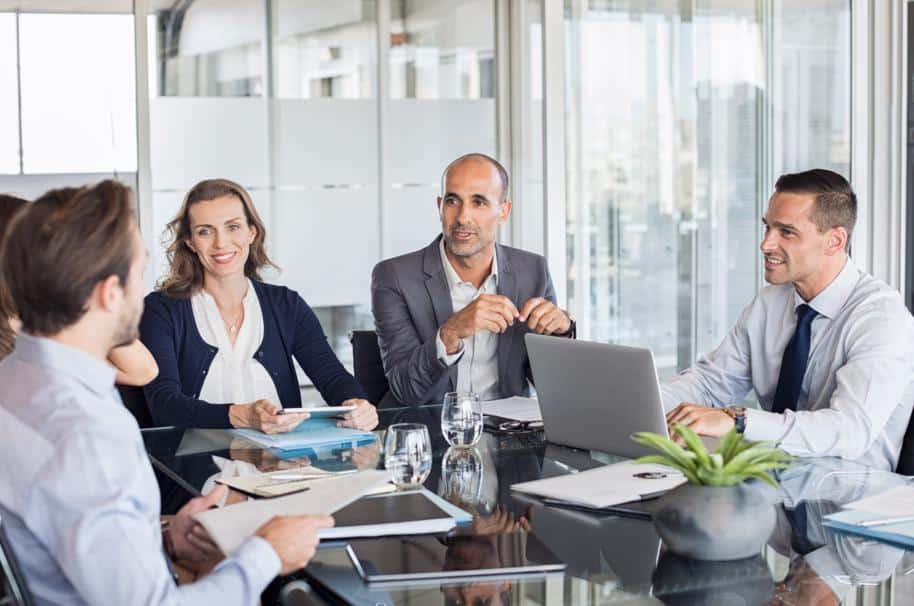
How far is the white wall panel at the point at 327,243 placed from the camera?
225 inches

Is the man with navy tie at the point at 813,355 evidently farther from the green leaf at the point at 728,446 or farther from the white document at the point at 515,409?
the green leaf at the point at 728,446

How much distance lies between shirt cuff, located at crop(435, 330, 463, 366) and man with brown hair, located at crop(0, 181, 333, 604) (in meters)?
1.74

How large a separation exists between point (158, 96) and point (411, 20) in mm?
1333

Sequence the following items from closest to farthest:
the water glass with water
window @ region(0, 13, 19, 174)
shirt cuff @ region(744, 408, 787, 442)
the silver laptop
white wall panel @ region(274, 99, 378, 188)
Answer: the silver laptop
the water glass with water
shirt cuff @ region(744, 408, 787, 442)
window @ region(0, 13, 19, 174)
white wall panel @ region(274, 99, 378, 188)

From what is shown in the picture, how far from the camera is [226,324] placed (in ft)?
11.4

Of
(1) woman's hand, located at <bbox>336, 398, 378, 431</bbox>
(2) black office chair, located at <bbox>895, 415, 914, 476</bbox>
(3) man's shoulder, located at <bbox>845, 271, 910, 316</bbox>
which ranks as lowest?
(2) black office chair, located at <bbox>895, 415, 914, 476</bbox>

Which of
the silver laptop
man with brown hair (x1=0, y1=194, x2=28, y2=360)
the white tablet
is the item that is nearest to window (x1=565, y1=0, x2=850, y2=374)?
the white tablet

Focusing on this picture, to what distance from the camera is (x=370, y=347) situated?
3.73 metres

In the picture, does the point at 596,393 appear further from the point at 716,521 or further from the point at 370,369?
the point at 370,369

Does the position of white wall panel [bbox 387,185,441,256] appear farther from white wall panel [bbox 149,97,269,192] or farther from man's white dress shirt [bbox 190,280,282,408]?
man's white dress shirt [bbox 190,280,282,408]

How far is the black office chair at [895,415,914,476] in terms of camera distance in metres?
2.78

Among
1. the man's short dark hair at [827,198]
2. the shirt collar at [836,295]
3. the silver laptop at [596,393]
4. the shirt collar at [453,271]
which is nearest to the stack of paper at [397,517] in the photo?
the silver laptop at [596,393]

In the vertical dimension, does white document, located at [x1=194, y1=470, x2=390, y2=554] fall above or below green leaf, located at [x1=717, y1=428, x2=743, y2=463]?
below

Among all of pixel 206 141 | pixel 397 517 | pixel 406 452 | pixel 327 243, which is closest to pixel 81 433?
pixel 397 517
